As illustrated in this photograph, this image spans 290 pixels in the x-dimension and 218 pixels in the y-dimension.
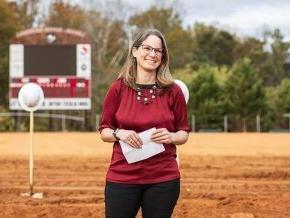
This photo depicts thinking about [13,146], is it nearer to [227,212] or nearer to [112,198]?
[227,212]

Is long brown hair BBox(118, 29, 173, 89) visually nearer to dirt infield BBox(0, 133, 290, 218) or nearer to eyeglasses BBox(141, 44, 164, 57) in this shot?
eyeglasses BBox(141, 44, 164, 57)

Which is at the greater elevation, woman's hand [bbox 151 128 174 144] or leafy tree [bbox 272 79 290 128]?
woman's hand [bbox 151 128 174 144]

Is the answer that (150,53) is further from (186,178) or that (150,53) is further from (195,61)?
(195,61)

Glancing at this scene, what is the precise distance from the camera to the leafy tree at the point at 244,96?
53406mm

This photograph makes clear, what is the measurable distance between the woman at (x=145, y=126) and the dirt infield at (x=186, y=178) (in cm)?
513

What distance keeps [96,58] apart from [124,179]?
206ft

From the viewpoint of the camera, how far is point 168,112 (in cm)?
452

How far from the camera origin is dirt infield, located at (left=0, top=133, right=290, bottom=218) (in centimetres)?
1028

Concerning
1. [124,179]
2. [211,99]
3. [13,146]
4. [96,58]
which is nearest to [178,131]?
[124,179]

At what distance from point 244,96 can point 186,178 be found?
38126mm

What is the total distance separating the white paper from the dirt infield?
5.25 metres

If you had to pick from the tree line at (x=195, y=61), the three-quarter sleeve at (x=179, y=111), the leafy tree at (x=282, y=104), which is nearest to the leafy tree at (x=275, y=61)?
the tree line at (x=195, y=61)

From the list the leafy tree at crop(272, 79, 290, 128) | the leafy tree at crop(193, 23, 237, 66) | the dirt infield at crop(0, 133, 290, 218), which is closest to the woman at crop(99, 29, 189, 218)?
the dirt infield at crop(0, 133, 290, 218)

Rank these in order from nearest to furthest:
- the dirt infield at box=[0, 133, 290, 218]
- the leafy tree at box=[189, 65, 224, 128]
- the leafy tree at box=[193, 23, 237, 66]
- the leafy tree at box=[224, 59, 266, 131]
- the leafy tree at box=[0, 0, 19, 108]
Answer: the dirt infield at box=[0, 133, 290, 218] → the leafy tree at box=[189, 65, 224, 128] → the leafy tree at box=[0, 0, 19, 108] → the leafy tree at box=[224, 59, 266, 131] → the leafy tree at box=[193, 23, 237, 66]
